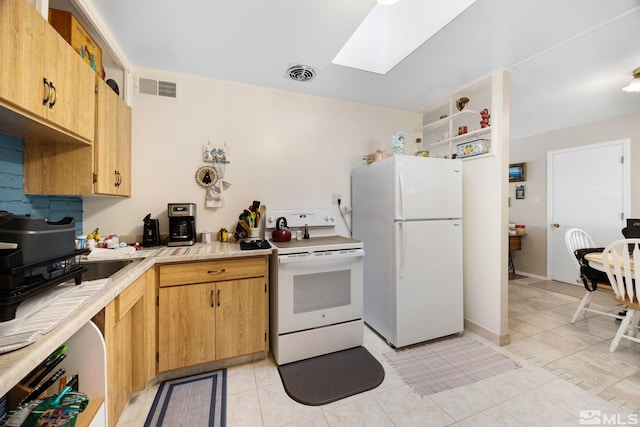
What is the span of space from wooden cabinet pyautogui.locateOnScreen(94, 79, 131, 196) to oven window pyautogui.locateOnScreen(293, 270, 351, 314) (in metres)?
1.48

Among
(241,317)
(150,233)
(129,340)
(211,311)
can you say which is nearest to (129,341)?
(129,340)

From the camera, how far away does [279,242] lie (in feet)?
7.44

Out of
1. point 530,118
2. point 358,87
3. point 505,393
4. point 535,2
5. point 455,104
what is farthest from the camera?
point 530,118

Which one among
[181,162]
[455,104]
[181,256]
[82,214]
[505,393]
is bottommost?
[505,393]

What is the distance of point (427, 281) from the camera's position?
222 cm

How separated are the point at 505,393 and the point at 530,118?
3.57m

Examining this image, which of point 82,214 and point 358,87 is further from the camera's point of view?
point 358,87

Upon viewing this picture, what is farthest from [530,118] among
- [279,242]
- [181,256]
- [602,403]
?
[181,256]

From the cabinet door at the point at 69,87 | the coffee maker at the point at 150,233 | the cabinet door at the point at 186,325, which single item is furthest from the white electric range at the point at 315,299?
the cabinet door at the point at 69,87

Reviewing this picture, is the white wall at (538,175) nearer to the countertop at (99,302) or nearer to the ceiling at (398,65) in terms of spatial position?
the ceiling at (398,65)

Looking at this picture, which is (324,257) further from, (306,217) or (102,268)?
(102,268)

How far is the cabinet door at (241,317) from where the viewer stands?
1.83m

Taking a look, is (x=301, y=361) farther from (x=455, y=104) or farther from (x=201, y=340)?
(x=455, y=104)

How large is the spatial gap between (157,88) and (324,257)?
2.08 meters
